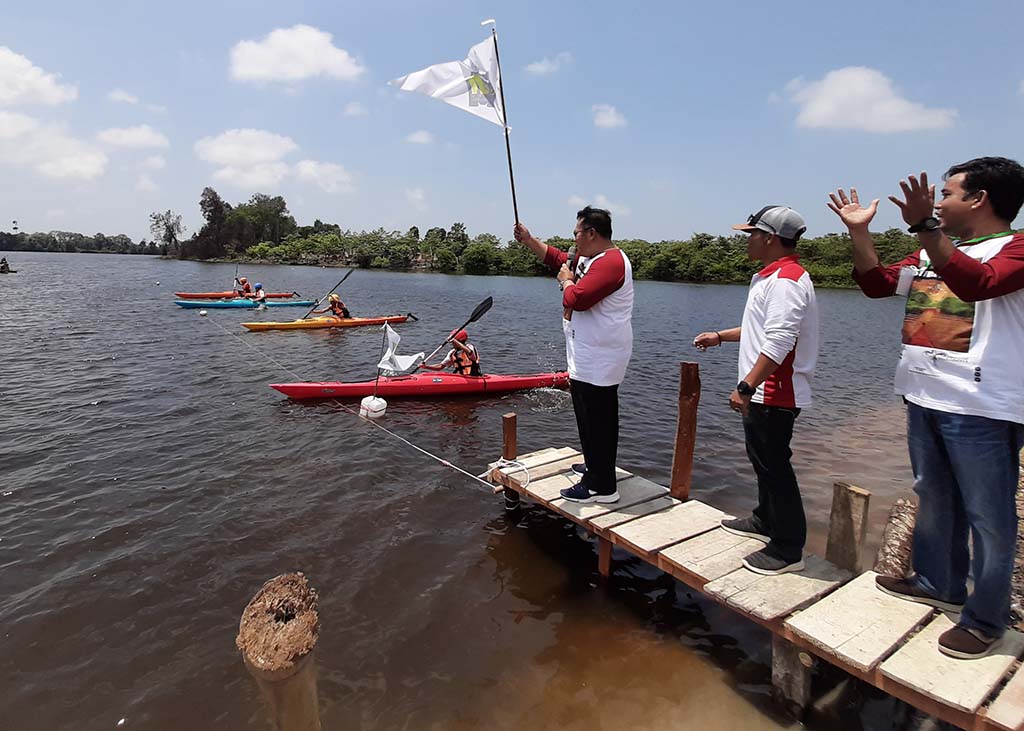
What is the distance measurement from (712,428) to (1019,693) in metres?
8.24

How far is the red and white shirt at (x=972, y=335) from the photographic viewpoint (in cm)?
233

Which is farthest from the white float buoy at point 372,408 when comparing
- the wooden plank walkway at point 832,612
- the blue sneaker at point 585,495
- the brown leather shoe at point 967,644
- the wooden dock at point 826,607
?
the brown leather shoe at point 967,644

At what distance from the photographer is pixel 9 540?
577cm

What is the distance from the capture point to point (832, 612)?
3230 millimetres

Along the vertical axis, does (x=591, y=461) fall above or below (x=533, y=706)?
above

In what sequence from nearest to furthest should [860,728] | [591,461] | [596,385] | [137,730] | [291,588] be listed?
1. [291,588]
2. [860,728]
3. [137,730]
4. [596,385]
5. [591,461]

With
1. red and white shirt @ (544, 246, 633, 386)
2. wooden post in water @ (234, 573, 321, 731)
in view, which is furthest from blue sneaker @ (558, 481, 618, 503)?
wooden post in water @ (234, 573, 321, 731)

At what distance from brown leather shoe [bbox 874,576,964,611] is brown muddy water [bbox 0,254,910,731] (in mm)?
913

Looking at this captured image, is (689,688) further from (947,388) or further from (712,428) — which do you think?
(712,428)

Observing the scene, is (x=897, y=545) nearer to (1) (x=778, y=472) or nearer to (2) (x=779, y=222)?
(1) (x=778, y=472)

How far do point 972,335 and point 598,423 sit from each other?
255 centimetres

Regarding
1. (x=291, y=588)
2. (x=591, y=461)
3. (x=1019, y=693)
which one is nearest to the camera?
(x=291, y=588)

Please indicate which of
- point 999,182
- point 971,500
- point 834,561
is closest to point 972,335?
point 999,182

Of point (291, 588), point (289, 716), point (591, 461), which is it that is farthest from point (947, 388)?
point (289, 716)
